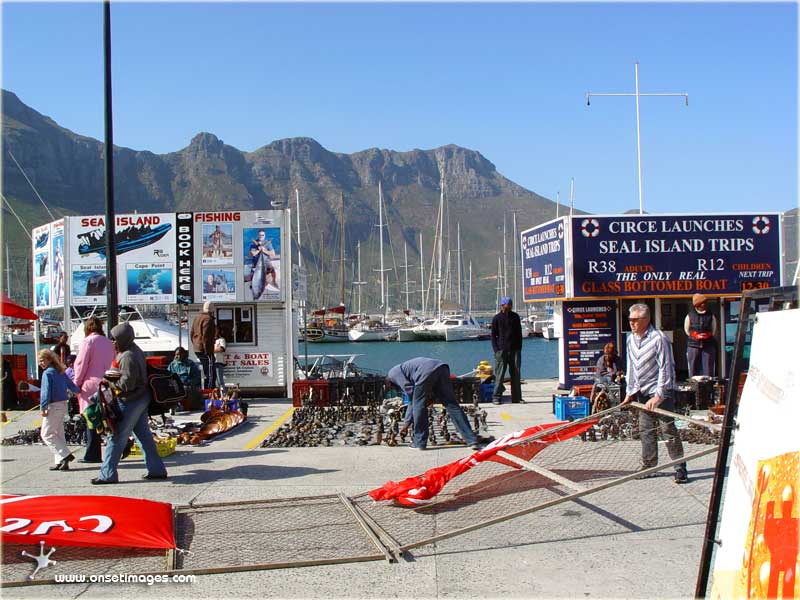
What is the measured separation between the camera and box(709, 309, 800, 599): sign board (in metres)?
2.66

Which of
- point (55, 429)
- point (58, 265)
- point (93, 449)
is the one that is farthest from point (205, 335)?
point (55, 429)

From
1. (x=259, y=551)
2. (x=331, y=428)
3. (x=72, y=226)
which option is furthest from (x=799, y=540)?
(x=72, y=226)

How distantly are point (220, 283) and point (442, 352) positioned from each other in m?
65.7

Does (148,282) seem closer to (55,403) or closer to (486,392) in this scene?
(486,392)

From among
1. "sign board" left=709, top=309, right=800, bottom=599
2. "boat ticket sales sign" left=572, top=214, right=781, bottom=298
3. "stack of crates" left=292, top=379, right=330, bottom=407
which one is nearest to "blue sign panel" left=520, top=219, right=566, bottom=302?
"boat ticket sales sign" left=572, top=214, right=781, bottom=298

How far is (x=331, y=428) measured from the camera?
1227 cm

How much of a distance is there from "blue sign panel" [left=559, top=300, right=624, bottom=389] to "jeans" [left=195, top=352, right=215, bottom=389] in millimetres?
7736

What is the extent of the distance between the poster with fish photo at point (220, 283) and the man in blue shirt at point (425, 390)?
8060mm

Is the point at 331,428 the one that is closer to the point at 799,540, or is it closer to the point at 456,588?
the point at 456,588

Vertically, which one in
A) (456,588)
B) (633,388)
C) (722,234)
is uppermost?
(722,234)

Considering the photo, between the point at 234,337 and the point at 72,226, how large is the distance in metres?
4.70

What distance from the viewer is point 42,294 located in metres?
19.3

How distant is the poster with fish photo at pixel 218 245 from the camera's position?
17.4 metres

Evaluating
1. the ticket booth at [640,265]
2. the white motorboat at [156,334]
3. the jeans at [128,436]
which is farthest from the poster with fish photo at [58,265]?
the ticket booth at [640,265]
